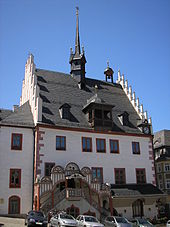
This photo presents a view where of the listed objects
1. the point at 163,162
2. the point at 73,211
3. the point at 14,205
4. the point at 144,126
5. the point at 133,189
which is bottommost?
the point at 73,211

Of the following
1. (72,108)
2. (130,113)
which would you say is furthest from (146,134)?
(72,108)

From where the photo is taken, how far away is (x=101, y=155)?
32344 millimetres

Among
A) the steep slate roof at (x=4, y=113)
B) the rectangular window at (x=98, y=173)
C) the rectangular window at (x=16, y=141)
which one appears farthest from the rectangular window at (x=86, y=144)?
the steep slate roof at (x=4, y=113)

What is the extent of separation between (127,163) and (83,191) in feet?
26.8

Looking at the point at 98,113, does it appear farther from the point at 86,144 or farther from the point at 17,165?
the point at 17,165

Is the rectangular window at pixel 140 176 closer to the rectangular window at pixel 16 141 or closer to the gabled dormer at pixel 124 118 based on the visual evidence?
the gabled dormer at pixel 124 118

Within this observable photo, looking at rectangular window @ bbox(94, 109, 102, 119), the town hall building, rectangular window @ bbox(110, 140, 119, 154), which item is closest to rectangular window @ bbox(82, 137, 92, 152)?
the town hall building

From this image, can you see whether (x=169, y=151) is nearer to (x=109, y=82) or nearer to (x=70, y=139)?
(x=109, y=82)

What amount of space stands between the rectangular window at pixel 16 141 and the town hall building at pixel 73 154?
0.11 metres

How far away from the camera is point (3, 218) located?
25.0 m

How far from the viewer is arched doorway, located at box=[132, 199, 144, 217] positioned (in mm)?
31469

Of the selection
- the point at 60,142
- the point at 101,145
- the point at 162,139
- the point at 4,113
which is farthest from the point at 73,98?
the point at 162,139

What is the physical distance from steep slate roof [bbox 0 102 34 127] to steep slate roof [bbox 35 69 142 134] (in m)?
1.75

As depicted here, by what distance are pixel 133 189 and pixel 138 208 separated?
2285 millimetres
